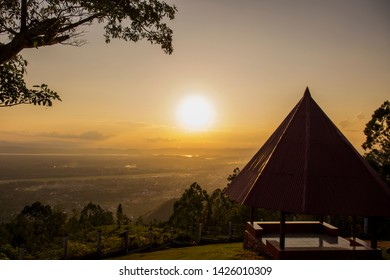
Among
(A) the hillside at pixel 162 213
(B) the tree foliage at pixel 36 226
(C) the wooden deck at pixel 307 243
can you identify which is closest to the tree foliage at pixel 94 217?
(B) the tree foliage at pixel 36 226

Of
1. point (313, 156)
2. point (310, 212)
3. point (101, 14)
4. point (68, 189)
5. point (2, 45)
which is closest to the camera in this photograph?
point (2, 45)

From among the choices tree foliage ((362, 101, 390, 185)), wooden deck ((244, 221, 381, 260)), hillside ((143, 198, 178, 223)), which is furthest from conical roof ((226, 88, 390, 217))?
hillside ((143, 198, 178, 223))

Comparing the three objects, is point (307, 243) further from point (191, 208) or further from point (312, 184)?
point (191, 208)

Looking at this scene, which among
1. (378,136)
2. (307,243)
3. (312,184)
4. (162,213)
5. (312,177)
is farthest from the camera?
(162,213)

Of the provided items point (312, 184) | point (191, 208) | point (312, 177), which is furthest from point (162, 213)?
point (312, 184)

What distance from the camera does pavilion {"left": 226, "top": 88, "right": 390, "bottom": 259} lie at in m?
9.73

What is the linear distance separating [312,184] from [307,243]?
10.1ft

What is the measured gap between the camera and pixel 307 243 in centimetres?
1207

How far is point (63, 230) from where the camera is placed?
26828 millimetres

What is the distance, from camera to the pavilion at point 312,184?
9.73 metres

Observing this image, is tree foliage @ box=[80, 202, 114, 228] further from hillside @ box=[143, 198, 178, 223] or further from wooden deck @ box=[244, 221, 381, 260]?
hillside @ box=[143, 198, 178, 223]
